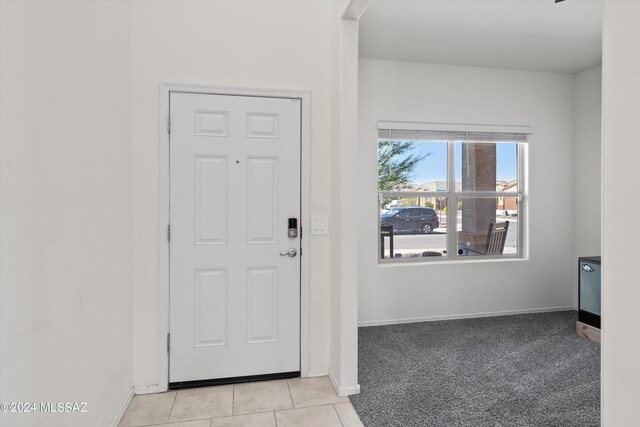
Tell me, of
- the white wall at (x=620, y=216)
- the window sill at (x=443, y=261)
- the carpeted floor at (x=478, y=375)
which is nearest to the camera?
the white wall at (x=620, y=216)

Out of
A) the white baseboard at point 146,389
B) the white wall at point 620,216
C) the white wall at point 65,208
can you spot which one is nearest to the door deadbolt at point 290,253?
the white wall at point 65,208

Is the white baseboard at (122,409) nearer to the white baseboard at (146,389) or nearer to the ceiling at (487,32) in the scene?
the white baseboard at (146,389)

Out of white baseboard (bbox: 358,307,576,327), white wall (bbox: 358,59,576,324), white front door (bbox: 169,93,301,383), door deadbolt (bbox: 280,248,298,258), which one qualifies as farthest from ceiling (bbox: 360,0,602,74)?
white baseboard (bbox: 358,307,576,327)

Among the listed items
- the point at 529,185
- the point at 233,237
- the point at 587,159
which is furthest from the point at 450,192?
the point at 233,237

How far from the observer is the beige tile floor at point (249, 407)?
84.4 inches

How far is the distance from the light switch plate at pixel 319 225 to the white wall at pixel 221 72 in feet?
0.16

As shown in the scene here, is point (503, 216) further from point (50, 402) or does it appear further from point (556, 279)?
point (50, 402)

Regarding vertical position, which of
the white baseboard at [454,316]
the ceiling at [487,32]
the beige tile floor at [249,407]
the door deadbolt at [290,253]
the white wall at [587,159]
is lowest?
the beige tile floor at [249,407]

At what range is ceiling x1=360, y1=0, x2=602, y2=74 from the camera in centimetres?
280

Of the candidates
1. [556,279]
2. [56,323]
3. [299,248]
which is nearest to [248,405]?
[299,248]

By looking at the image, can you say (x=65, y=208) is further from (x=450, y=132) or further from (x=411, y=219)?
(x=450, y=132)

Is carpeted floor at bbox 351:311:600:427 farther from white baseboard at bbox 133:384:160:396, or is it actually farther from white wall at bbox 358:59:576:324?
white baseboard at bbox 133:384:160:396

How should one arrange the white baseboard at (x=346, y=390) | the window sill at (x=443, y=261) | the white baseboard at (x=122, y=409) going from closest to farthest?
the white baseboard at (x=122, y=409) < the white baseboard at (x=346, y=390) < the window sill at (x=443, y=261)

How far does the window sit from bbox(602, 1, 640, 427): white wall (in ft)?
10.7
